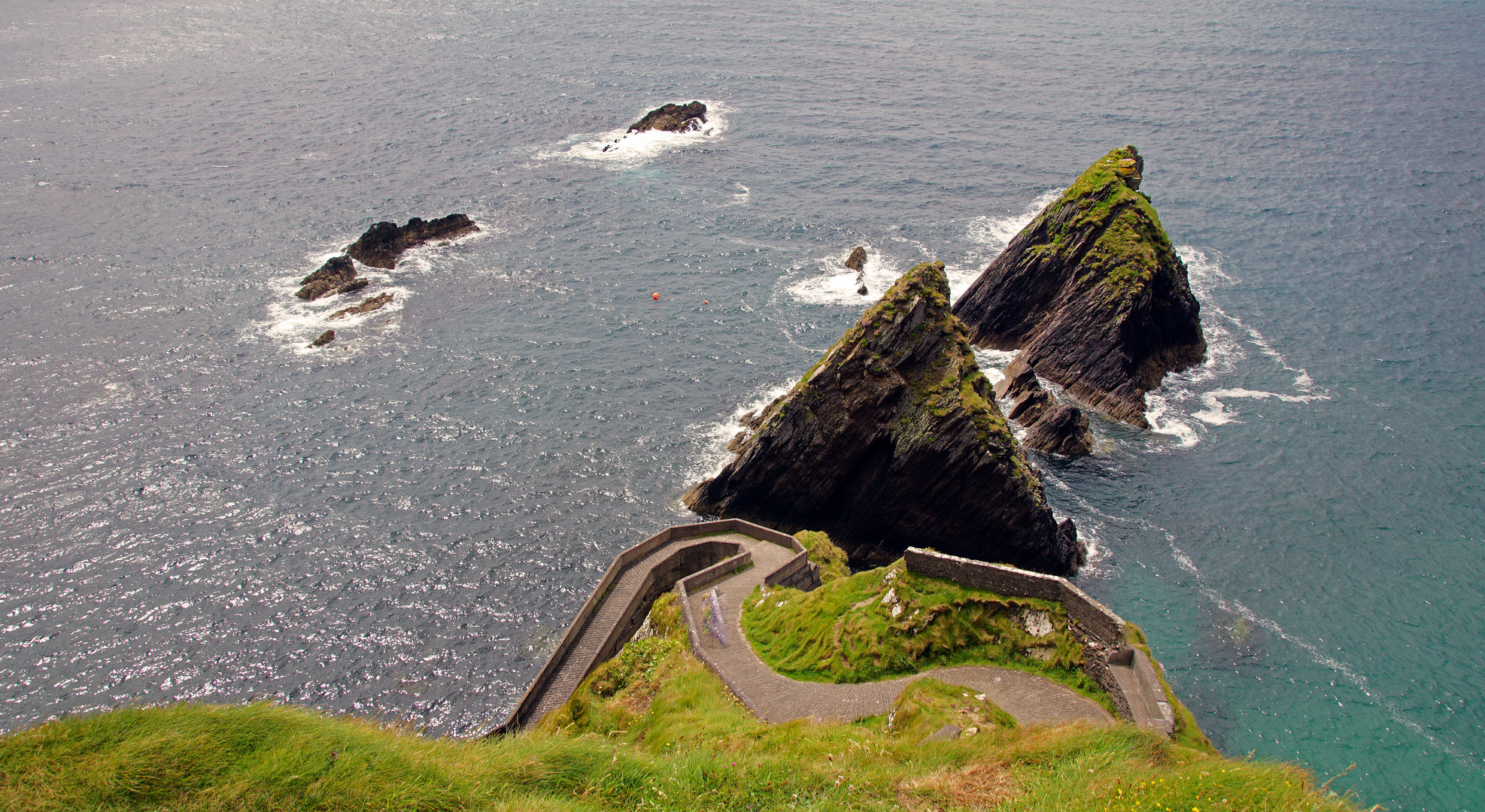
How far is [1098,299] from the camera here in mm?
54531

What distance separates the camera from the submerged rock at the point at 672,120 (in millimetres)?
100688

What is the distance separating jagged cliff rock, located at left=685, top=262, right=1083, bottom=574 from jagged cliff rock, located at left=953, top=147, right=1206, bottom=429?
48.4 ft

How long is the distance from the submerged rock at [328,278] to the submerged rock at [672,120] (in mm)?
43737

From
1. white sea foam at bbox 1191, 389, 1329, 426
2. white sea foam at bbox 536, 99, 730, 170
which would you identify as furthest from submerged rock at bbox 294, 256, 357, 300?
white sea foam at bbox 1191, 389, 1329, 426

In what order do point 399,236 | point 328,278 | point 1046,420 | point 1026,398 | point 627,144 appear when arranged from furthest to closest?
point 627,144 < point 399,236 < point 328,278 < point 1026,398 < point 1046,420

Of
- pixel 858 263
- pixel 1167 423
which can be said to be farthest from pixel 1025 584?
pixel 858 263

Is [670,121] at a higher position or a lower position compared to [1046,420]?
higher

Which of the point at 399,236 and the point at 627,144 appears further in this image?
the point at 627,144

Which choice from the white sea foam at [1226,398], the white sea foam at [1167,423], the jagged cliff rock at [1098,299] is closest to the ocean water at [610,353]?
the white sea foam at [1226,398]

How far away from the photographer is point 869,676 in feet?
89.2

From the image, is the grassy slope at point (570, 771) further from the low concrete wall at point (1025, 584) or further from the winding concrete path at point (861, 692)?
the low concrete wall at point (1025, 584)

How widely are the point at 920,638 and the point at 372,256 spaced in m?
60.2

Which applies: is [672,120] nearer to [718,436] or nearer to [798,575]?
[718,436]

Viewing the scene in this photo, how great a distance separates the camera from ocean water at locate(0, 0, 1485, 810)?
3600cm
